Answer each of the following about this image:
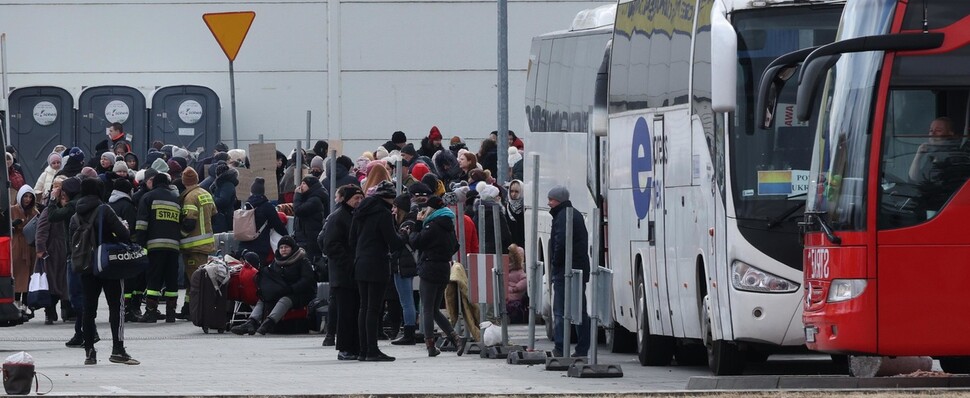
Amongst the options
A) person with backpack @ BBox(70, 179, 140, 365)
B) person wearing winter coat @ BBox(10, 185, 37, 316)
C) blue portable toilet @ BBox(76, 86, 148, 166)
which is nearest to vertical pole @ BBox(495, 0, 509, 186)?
person wearing winter coat @ BBox(10, 185, 37, 316)

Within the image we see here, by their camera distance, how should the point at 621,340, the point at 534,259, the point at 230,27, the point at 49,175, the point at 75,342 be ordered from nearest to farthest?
the point at 534,259
the point at 621,340
the point at 75,342
the point at 230,27
the point at 49,175

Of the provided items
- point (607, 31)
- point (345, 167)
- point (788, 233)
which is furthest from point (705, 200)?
point (345, 167)

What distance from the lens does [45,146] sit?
111ft

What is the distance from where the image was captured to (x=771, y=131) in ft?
48.8

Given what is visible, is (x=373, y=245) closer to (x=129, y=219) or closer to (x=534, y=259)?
(x=534, y=259)

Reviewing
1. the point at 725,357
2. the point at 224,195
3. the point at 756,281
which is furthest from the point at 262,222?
the point at 756,281

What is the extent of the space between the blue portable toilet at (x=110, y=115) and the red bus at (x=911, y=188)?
22447 mm

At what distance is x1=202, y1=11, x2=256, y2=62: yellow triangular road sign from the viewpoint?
24609 millimetres

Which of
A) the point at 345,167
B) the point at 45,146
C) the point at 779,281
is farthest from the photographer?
the point at 45,146

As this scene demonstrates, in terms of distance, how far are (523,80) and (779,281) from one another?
20.5m

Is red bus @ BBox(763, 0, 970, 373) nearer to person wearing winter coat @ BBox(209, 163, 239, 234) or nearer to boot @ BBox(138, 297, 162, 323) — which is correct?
boot @ BBox(138, 297, 162, 323)

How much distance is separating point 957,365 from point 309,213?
382 inches

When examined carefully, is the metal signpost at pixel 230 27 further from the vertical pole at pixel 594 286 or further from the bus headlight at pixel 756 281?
the bus headlight at pixel 756 281

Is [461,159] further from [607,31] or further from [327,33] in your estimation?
[327,33]
